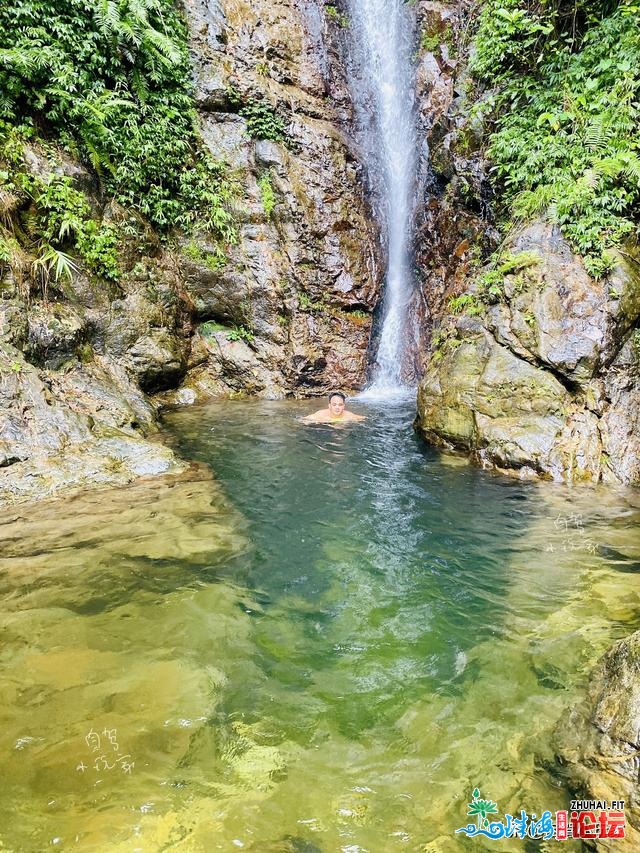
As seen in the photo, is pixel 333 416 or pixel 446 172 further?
pixel 446 172

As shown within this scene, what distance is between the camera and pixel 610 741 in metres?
2.14

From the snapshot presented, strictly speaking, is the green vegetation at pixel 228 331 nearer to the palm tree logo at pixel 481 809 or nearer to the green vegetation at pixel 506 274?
the green vegetation at pixel 506 274

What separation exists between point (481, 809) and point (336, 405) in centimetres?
732

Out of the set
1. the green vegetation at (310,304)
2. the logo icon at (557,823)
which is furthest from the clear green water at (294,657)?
the green vegetation at (310,304)

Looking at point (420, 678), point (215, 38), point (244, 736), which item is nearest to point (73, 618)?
point (244, 736)

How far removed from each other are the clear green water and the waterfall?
8939mm

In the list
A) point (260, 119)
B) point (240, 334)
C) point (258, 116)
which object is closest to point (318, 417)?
point (240, 334)

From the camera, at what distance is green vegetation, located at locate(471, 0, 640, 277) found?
7.08 meters

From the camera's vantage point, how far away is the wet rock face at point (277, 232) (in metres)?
12.1

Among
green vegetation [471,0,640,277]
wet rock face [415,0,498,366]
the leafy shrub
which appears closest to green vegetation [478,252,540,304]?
green vegetation [471,0,640,277]

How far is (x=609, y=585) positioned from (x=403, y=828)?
2.69 metres

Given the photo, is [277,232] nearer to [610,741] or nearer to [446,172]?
[446,172]

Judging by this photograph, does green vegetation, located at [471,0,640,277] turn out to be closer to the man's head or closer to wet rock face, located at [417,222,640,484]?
wet rock face, located at [417,222,640,484]

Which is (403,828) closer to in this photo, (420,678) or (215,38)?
(420,678)
